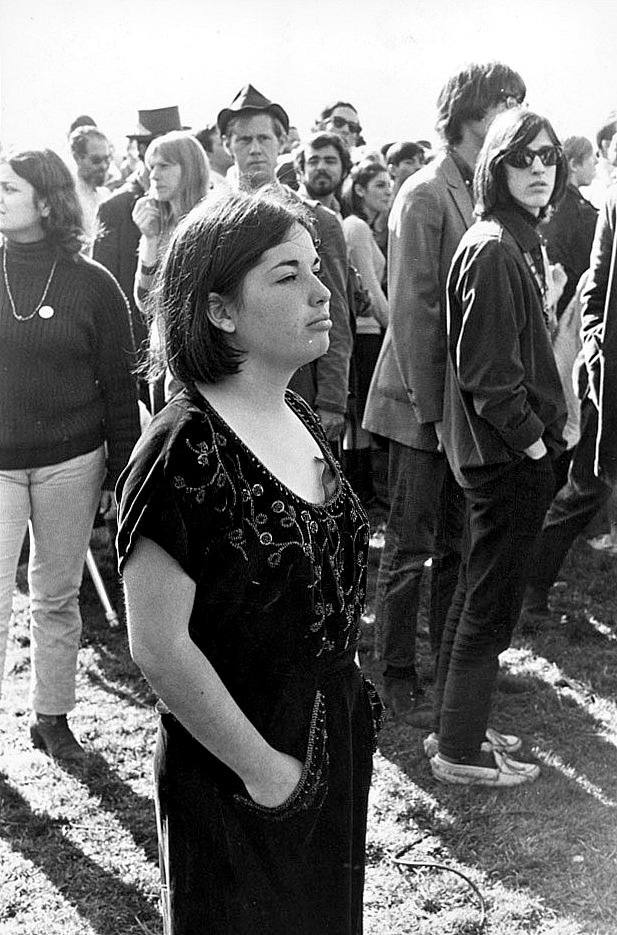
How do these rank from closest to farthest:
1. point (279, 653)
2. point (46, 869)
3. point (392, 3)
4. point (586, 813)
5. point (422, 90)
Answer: point (279, 653) < point (46, 869) < point (586, 813) < point (392, 3) < point (422, 90)

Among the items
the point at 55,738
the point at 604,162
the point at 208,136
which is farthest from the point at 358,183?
the point at 55,738

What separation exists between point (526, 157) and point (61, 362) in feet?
5.06

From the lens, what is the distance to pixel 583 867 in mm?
2951

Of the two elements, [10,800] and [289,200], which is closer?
[289,200]

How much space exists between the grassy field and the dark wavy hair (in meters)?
1.69

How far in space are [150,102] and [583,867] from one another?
4.56 meters

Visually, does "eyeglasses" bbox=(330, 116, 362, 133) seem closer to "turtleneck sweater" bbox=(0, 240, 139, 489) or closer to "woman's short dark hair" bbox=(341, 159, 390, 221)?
"woman's short dark hair" bbox=(341, 159, 390, 221)

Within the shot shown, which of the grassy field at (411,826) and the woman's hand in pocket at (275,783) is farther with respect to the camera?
the grassy field at (411,826)

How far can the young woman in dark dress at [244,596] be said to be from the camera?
1.50 meters

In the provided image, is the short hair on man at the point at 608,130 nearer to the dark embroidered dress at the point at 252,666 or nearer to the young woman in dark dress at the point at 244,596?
the young woman in dark dress at the point at 244,596

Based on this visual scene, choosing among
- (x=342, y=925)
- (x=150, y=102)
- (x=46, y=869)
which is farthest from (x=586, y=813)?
(x=150, y=102)

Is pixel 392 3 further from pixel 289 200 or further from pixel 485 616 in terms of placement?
pixel 289 200

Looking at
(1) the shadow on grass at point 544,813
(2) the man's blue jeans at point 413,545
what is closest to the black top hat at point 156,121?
(2) the man's blue jeans at point 413,545

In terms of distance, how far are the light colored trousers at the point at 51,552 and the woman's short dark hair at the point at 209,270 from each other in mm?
2005
